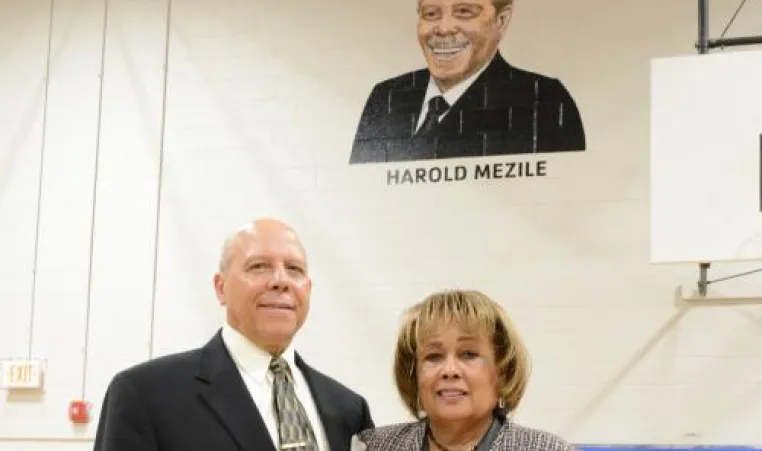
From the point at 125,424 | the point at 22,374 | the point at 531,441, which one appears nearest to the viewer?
the point at 531,441

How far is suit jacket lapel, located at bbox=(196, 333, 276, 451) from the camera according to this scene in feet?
7.53

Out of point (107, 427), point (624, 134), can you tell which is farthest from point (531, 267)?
point (107, 427)

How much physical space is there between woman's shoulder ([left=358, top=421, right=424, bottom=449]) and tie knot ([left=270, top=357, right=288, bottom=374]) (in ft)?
0.87

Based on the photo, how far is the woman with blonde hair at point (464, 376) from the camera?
85.4 inches

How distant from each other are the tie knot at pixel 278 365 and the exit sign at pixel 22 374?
3411 mm

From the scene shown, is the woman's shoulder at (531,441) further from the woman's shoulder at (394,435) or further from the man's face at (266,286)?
the man's face at (266,286)

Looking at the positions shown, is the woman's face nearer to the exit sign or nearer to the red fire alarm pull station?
the red fire alarm pull station

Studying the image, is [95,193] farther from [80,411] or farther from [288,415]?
[288,415]

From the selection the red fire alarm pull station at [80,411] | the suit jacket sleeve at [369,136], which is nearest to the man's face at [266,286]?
the suit jacket sleeve at [369,136]

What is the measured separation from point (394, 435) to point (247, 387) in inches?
14.6

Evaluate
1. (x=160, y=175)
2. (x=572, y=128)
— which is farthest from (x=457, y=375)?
(x=160, y=175)

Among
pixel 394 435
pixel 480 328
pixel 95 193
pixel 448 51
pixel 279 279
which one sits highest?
pixel 448 51

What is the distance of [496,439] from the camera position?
2162 millimetres

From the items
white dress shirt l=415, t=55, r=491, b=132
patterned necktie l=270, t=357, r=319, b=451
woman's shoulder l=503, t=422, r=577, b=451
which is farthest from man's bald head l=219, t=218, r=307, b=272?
white dress shirt l=415, t=55, r=491, b=132
